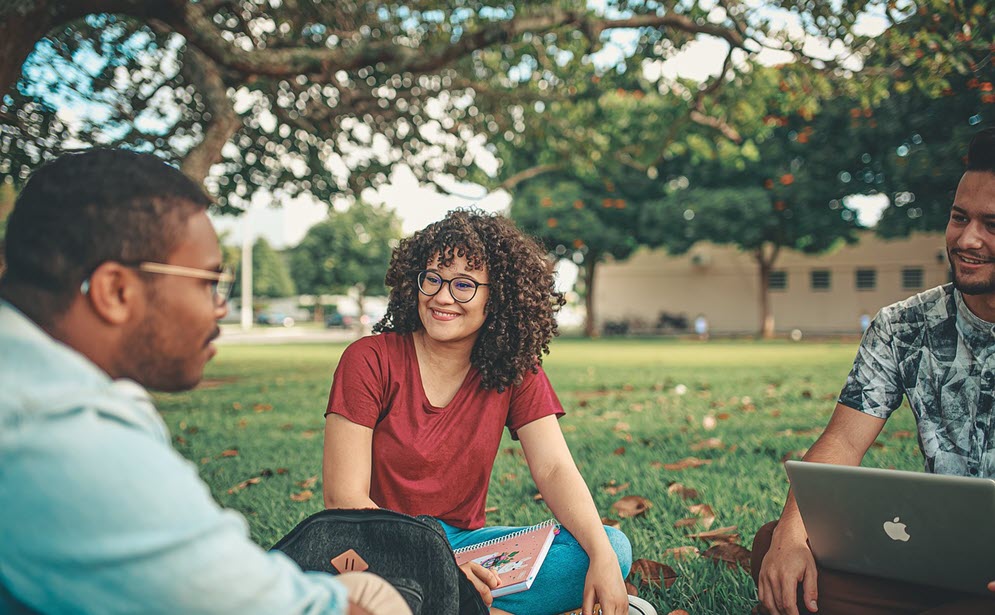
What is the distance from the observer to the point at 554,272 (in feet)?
9.63

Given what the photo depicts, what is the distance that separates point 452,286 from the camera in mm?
2641

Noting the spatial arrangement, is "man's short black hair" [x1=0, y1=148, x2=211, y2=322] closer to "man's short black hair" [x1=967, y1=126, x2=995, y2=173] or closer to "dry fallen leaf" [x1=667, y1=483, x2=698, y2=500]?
"man's short black hair" [x1=967, y1=126, x2=995, y2=173]

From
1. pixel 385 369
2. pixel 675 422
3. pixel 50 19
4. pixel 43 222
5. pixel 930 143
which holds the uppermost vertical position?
pixel 930 143

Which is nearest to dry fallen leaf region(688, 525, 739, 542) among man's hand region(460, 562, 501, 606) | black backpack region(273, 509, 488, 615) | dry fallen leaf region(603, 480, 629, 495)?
dry fallen leaf region(603, 480, 629, 495)

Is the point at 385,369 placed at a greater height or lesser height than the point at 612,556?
greater

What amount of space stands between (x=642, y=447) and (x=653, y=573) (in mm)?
2897

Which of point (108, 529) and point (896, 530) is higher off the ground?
point (108, 529)

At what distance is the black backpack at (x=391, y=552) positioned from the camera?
1.83 metres

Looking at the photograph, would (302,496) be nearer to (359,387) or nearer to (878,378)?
(359,387)

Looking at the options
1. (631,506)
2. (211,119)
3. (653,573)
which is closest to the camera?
(653,573)

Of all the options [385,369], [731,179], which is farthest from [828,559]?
[731,179]

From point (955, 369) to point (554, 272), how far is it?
140cm

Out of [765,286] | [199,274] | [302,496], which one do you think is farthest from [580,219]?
[199,274]

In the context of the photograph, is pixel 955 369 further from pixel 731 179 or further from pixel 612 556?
pixel 731 179
